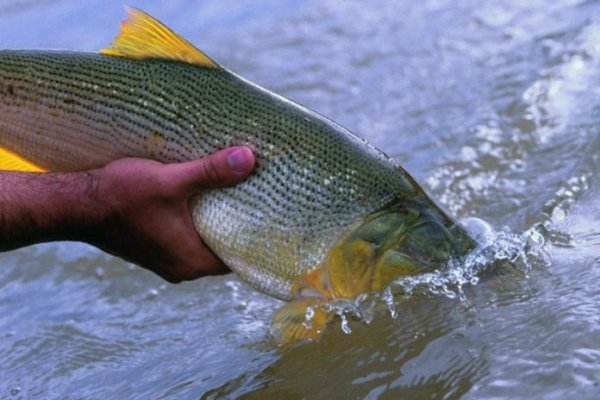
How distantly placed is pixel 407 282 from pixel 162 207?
0.90 meters

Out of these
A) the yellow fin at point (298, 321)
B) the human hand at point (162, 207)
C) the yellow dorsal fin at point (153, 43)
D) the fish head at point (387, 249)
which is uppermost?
the yellow dorsal fin at point (153, 43)

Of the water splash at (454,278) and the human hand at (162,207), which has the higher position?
the human hand at (162,207)

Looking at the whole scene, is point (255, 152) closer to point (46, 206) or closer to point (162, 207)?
point (162, 207)

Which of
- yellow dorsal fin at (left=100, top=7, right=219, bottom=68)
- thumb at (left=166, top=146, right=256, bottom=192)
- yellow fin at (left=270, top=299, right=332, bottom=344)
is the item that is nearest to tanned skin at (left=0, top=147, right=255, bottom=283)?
thumb at (left=166, top=146, right=256, bottom=192)

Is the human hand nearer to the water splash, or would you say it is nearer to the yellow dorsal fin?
the yellow dorsal fin

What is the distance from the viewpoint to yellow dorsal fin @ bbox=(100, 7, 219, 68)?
11.3 feet

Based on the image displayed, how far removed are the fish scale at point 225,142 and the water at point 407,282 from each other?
0.40 m

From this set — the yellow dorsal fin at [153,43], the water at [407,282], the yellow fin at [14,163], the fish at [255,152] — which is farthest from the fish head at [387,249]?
A: the yellow fin at [14,163]

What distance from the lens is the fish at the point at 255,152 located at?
339 centimetres

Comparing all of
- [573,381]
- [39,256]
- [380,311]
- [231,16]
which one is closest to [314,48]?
[231,16]

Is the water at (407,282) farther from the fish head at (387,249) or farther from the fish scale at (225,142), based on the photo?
the fish scale at (225,142)

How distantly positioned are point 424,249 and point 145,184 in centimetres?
98

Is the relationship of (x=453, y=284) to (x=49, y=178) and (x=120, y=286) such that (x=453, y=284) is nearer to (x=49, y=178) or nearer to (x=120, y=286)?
(x=49, y=178)

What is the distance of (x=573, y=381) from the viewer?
3084 mm
